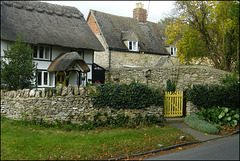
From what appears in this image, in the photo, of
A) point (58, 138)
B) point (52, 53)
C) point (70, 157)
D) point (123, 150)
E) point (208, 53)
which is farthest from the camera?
point (208, 53)

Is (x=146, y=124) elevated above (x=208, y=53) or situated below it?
below

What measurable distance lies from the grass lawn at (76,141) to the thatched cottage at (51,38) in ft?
29.8

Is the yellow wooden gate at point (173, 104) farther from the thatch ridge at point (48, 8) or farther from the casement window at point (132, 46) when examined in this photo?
the casement window at point (132, 46)

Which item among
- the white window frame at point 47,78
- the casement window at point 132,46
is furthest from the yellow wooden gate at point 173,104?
the casement window at point 132,46

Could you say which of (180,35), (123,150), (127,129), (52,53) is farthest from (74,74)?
(123,150)

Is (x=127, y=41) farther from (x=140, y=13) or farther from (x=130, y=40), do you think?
(x=140, y=13)

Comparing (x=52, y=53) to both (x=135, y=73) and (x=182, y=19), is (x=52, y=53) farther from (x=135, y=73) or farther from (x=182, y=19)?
(x=182, y=19)

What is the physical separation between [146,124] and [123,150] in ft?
10.3

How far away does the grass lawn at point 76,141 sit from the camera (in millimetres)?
7762

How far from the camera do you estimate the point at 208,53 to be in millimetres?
22500

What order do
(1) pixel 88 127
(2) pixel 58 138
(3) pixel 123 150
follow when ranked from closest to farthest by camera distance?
1. (3) pixel 123 150
2. (2) pixel 58 138
3. (1) pixel 88 127

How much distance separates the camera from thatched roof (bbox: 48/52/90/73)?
18766mm

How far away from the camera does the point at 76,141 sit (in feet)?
29.2

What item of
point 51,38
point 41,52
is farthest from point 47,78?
point 51,38
